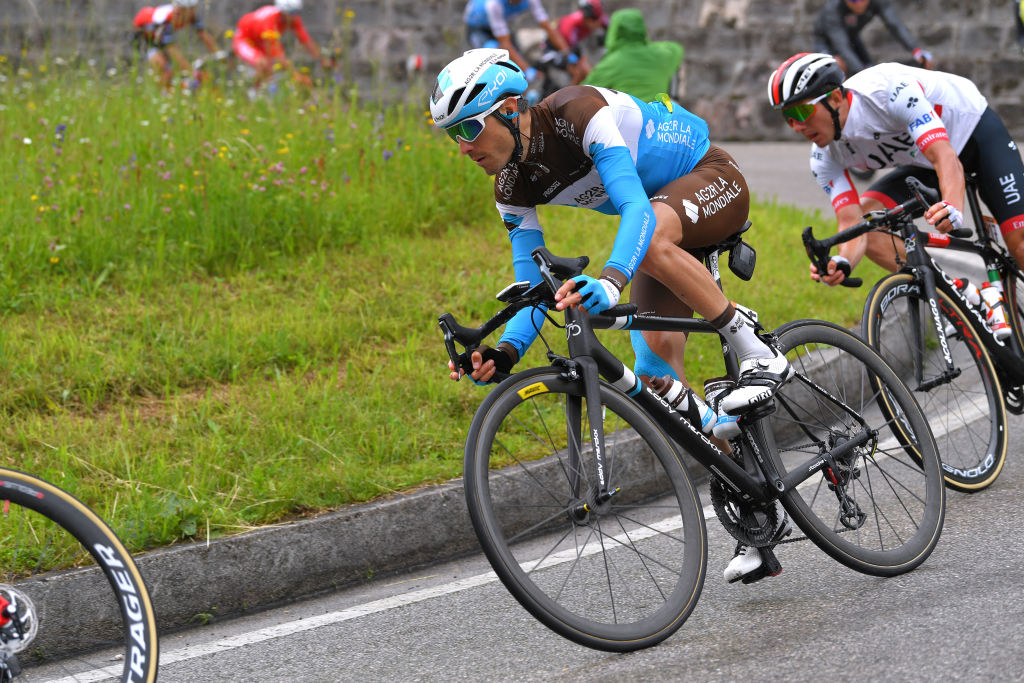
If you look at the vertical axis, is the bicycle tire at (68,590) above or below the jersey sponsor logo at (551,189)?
below

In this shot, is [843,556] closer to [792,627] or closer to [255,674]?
[792,627]

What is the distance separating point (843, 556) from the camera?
3.91 m

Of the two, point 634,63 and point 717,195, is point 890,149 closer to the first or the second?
point 717,195

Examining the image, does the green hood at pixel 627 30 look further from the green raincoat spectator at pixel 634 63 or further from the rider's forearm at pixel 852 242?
the rider's forearm at pixel 852 242

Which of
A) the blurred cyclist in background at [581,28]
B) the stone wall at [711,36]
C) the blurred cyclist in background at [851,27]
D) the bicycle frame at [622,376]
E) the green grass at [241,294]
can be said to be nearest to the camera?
the bicycle frame at [622,376]

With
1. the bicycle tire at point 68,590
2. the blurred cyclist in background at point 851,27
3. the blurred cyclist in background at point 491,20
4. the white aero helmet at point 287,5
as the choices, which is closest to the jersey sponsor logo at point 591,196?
the bicycle tire at point 68,590

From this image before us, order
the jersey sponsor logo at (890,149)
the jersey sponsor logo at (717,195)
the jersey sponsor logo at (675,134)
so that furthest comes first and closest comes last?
the jersey sponsor logo at (890,149) < the jersey sponsor logo at (675,134) < the jersey sponsor logo at (717,195)

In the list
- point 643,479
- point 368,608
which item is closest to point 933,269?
point 643,479

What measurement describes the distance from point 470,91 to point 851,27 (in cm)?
1133

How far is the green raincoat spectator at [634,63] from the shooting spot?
427 inches

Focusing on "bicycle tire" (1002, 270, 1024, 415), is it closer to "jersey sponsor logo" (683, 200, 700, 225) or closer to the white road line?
the white road line

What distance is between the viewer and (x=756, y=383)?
3.87 metres

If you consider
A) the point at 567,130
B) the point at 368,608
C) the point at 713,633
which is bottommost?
the point at 368,608

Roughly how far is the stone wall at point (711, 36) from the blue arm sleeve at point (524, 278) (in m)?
11.4
